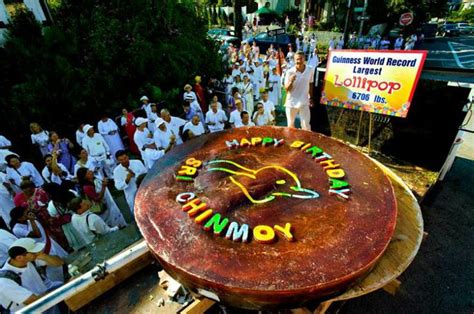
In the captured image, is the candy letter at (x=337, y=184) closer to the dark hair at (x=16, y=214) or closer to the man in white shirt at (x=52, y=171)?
the dark hair at (x=16, y=214)

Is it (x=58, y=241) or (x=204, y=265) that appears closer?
(x=204, y=265)

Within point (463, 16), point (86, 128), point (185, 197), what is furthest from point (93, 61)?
point (463, 16)

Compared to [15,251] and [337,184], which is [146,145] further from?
[337,184]

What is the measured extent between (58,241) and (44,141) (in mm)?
3340

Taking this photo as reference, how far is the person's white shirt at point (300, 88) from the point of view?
5.24 meters

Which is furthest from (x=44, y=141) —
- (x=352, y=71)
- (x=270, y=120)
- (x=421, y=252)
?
(x=421, y=252)

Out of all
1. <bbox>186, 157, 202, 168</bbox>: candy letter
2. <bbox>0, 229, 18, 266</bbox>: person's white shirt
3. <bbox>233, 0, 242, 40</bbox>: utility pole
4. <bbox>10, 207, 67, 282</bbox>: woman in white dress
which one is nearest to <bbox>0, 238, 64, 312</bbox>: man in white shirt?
<bbox>10, 207, 67, 282</bbox>: woman in white dress

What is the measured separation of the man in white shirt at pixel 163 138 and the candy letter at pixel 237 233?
4.22 m

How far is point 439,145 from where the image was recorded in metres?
5.26

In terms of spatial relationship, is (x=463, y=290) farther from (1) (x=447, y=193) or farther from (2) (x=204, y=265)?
(2) (x=204, y=265)

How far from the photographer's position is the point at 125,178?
17.1 feet

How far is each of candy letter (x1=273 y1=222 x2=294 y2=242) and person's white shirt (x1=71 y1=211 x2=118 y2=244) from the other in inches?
124

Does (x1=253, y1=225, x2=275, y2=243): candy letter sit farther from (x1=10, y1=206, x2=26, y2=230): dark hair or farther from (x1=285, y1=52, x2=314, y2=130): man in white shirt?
(x1=10, y1=206, x2=26, y2=230): dark hair

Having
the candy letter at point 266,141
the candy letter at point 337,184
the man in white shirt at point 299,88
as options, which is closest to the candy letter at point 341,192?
the candy letter at point 337,184
